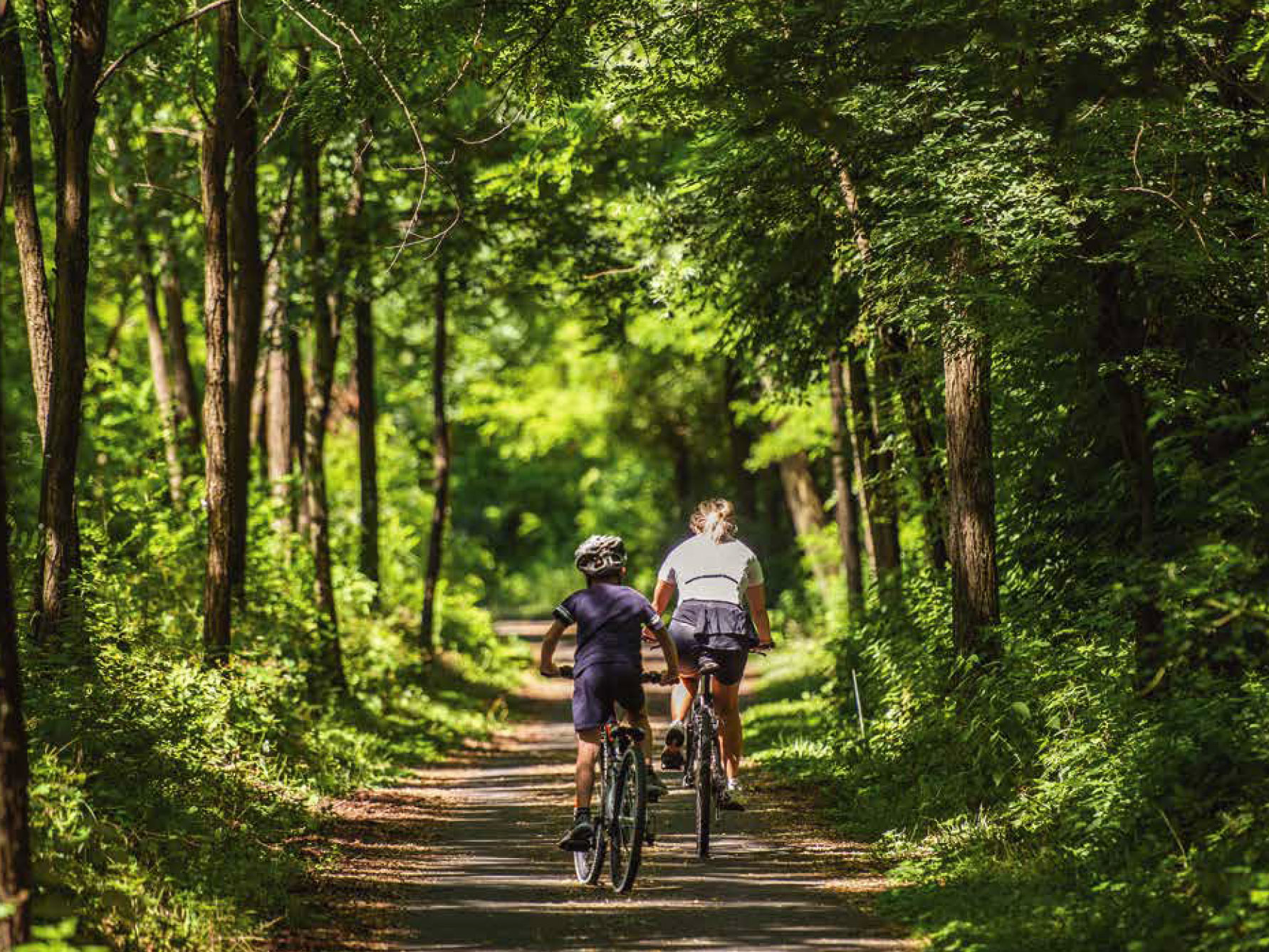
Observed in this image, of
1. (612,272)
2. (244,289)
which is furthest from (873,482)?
(244,289)

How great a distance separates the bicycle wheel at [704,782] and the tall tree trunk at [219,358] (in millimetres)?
5365

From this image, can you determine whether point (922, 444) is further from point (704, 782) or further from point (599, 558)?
point (599, 558)

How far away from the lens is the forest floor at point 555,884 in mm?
7812

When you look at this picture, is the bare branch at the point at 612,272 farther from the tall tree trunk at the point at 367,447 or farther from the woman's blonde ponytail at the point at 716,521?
the woman's blonde ponytail at the point at 716,521

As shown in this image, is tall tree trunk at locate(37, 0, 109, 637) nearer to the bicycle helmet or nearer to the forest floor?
the forest floor

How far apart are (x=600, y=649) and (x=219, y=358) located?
6285 millimetres

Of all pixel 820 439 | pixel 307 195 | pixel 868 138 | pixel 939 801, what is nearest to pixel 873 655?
pixel 939 801

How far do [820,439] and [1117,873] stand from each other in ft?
68.5

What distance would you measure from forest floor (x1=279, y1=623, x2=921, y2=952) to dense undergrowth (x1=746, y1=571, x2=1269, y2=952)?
0.43m

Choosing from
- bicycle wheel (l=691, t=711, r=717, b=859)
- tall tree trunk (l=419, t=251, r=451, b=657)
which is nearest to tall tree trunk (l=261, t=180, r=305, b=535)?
tall tree trunk (l=419, t=251, r=451, b=657)

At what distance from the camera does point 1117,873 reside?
7828 millimetres

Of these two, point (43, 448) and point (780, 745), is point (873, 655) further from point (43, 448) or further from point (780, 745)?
point (43, 448)

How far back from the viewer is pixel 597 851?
30.6 feet

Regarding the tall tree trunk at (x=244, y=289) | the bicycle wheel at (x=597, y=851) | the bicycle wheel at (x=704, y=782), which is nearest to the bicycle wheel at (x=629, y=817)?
the bicycle wheel at (x=597, y=851)
